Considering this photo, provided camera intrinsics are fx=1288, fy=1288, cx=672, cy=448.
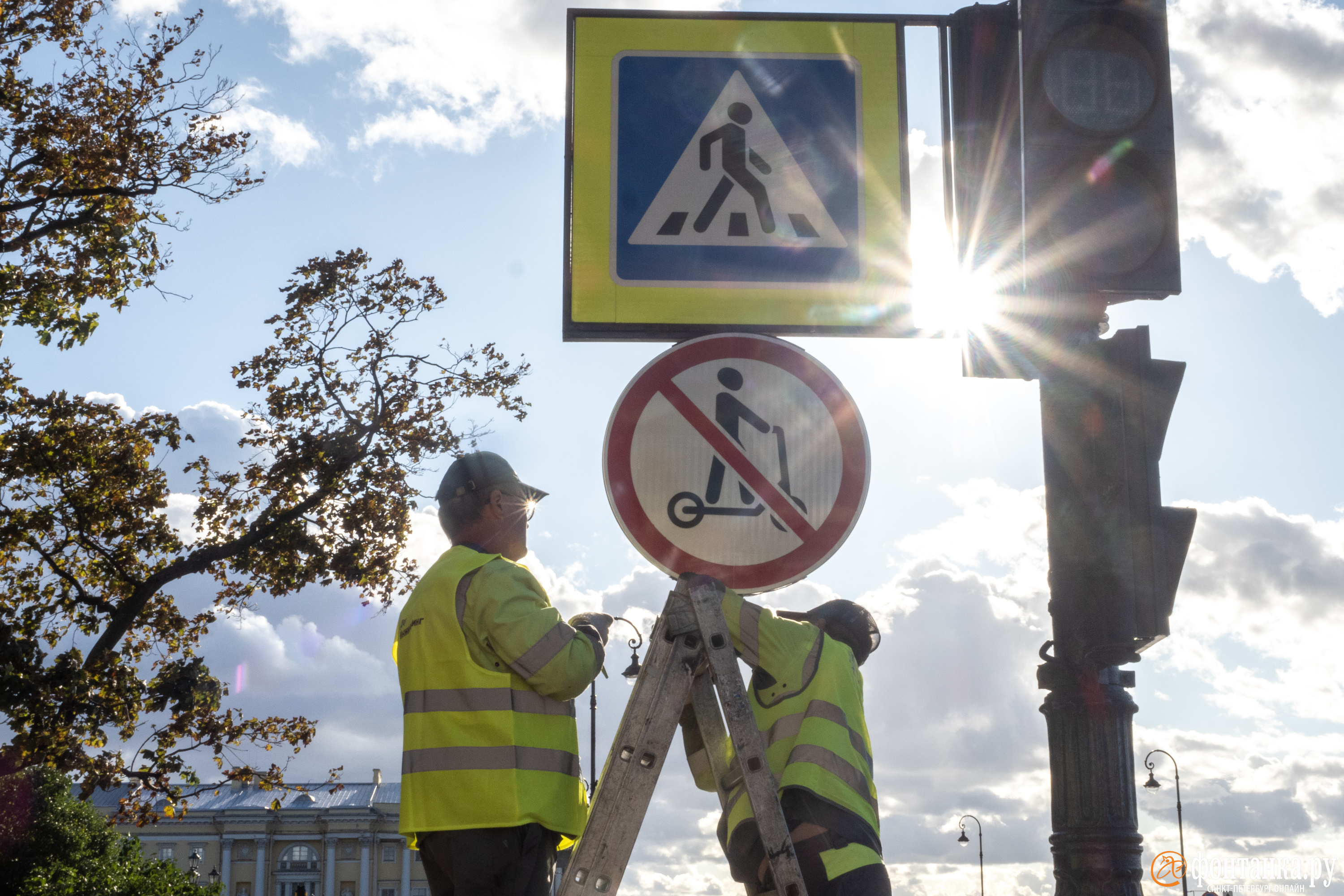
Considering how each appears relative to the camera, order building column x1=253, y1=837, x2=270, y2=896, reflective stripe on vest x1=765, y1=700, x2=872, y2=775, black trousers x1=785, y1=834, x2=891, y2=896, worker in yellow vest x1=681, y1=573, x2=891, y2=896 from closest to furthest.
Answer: worker in yellow vest x1=681, y1=573, x2=891, y2=896
black trousers x1=785, y1=834, x2=891, y2=896
reflective stripe on vest x1=765, y1=700, x2=872, y2=775
building column x1=253, y1=837, x2=270, y2=896

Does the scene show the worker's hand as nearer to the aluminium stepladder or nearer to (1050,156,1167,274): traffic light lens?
the aluminium stepladder

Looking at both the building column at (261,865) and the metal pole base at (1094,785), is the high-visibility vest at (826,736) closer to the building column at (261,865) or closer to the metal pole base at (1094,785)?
the metal pole base at (1094,785)

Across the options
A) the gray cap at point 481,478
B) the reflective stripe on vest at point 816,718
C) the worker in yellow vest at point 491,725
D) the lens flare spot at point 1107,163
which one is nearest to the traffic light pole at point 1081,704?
the lens flare spot at point 1107,163

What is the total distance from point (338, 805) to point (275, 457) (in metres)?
87.0

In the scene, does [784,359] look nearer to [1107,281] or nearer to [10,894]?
[1107,281]

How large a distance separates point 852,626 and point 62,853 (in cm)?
2780

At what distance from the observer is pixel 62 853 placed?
27.2 m

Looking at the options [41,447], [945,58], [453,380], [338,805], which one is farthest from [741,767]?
[338,805]

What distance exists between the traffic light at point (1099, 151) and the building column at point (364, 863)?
321 ft

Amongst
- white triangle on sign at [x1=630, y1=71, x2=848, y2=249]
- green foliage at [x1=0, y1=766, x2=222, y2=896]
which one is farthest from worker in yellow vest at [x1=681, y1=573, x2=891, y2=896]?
green foliage at [x1=0, y1=766, x2=222, y2=896]

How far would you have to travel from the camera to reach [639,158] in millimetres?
3867

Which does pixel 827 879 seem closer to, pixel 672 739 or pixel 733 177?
pixel 672 739

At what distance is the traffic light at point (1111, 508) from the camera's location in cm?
293

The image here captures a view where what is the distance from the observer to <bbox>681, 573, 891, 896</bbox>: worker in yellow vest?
11.3 feet
